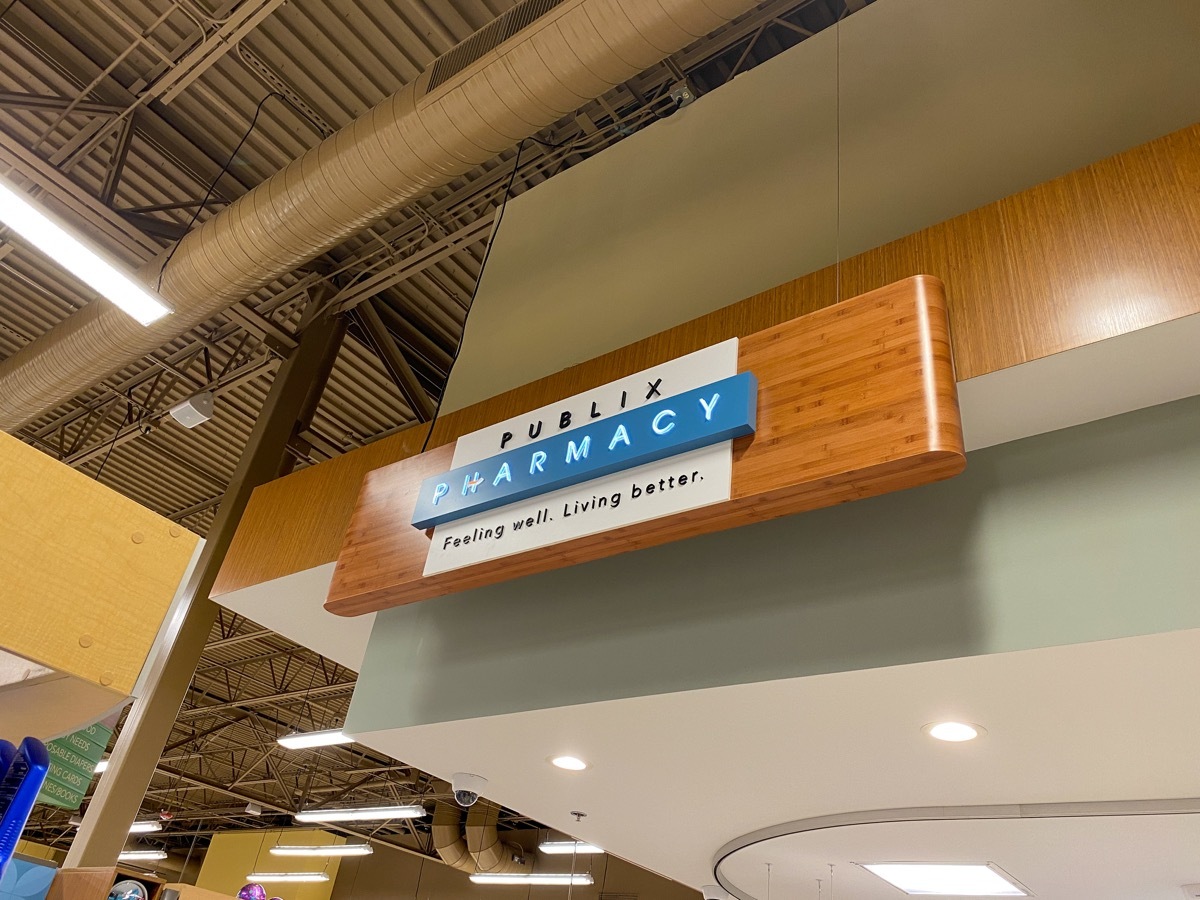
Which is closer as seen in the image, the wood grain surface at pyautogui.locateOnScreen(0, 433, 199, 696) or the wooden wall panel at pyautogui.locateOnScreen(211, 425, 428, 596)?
the wood grain surface at pyautogui.locateOnScreen(0, 433, 199, 696)

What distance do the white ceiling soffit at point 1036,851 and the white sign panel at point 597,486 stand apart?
7.25 ft

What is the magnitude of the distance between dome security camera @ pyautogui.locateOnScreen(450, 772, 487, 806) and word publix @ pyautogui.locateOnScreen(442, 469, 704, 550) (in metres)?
1.49

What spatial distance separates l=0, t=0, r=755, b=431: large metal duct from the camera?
3941 mm

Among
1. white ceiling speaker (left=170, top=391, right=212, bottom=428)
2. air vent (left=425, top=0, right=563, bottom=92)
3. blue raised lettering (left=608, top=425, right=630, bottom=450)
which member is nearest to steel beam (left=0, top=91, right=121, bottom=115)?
white ceiling speaker (left=170, top=391, right=212, bottom=428)

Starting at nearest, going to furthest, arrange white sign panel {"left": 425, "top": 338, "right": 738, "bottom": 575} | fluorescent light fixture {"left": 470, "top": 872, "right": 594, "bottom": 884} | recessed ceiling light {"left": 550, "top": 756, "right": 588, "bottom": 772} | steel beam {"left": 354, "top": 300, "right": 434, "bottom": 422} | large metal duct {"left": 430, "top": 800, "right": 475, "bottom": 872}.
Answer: white sign panel {"left": 425, "top": 338, "right": 738, "bottom": 575}, recessed ceiling light {"left": 550, "top": 756, "right": 588, "bottom": 772}, steel beam {"left": 354, "top": 300, "right": 434, "bottom": 422}, fluorescent light fixture {"left": 470, "top": 872, "right": 594, "bottom": 884}, large metal duct {"left": 430, "top": 800, "right": 475, "bottom": 872}

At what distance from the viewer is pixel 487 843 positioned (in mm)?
16672

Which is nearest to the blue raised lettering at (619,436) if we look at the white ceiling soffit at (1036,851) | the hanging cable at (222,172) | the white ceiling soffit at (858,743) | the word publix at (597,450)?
the word publix at (597,450)

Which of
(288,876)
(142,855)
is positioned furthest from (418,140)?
(142,855)

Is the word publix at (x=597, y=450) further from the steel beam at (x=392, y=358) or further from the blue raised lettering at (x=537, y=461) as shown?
the steel beam at (x=392, y=358)

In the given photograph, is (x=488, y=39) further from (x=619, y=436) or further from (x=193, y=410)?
(x=193, y=410)

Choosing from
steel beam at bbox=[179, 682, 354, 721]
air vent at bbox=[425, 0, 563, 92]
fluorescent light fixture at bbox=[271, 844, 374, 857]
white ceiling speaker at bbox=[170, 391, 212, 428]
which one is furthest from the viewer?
fluorescent light fixture at bbox=[271, 844, 374, 857]

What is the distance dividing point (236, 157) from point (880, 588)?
6.20 meters

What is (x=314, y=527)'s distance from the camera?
14.3ft

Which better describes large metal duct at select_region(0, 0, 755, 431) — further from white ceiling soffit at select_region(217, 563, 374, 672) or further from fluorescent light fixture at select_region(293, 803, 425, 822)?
fluorescent light fixture at select_region(293, 803, 425, 822)
